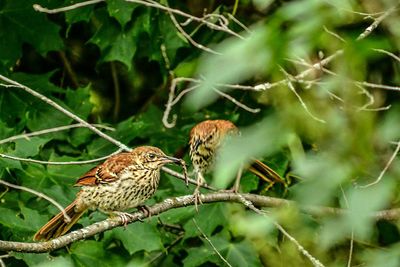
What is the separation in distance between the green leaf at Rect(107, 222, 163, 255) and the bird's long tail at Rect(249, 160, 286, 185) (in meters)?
0.66

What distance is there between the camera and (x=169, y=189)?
5.74 metres

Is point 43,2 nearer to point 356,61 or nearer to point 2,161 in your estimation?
point 2,161

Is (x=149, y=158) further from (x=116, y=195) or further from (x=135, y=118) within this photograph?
(x=135, y=118)

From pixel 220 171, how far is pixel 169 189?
170 inches

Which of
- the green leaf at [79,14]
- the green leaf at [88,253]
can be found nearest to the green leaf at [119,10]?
the green leaf at [79,14]

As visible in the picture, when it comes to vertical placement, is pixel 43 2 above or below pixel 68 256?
above

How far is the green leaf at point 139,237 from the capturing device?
5305 millimetres

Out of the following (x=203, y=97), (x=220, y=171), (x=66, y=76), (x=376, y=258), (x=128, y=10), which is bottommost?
(x=66, y=76)

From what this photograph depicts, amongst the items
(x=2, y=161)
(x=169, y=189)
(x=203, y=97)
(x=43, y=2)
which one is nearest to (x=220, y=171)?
(x=203, y=97)

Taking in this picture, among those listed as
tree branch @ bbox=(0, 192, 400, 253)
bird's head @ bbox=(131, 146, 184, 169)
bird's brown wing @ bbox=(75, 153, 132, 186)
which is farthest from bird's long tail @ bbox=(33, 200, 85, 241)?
bird's head @ bbox=(131, 146, 184, 169)

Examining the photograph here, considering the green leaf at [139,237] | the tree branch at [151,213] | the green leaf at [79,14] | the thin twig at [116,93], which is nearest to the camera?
the tree branch at [151,213]

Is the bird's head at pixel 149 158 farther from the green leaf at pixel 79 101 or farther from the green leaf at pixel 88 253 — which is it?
the green leaf at pixel 79 101

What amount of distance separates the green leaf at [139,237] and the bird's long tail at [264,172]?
655 mm

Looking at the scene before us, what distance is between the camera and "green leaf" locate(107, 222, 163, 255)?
530 centimetres
